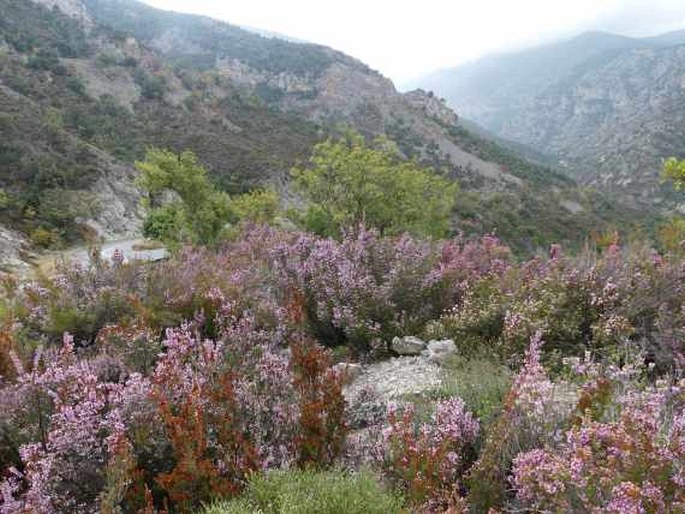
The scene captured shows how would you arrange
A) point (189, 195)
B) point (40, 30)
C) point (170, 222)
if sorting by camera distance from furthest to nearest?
1. point (40, 30)
2. point (170, 222)
3. point (189, 195)

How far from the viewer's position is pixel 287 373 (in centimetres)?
350

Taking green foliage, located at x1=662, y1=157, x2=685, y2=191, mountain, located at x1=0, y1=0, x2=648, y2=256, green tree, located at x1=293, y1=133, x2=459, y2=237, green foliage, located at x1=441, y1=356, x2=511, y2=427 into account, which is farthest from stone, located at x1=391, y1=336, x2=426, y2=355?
mountain, located at x1=0, y1=0, x2=648, y2=256

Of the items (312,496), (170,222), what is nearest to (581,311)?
(312,496)

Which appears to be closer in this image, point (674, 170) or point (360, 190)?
point (674, 170)

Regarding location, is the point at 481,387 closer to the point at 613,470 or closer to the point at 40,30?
the point at 613,470

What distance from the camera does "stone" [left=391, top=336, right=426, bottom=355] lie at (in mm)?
5648

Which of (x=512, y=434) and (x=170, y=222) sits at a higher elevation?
(x=512, y=434)

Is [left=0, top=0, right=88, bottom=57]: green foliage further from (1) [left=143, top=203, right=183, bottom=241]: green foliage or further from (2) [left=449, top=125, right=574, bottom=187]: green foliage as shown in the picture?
(2) [left=449, top=125, right=574, bottom=187]: green foliage

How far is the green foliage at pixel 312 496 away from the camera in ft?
8.00

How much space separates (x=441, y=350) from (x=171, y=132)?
67.4m

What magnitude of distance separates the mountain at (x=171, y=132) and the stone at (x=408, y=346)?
3125 cm

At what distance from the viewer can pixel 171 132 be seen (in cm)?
6731

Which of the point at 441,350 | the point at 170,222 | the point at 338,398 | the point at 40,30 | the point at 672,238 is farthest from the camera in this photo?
the point at 40,30

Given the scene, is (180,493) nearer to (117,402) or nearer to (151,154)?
(117,402)
